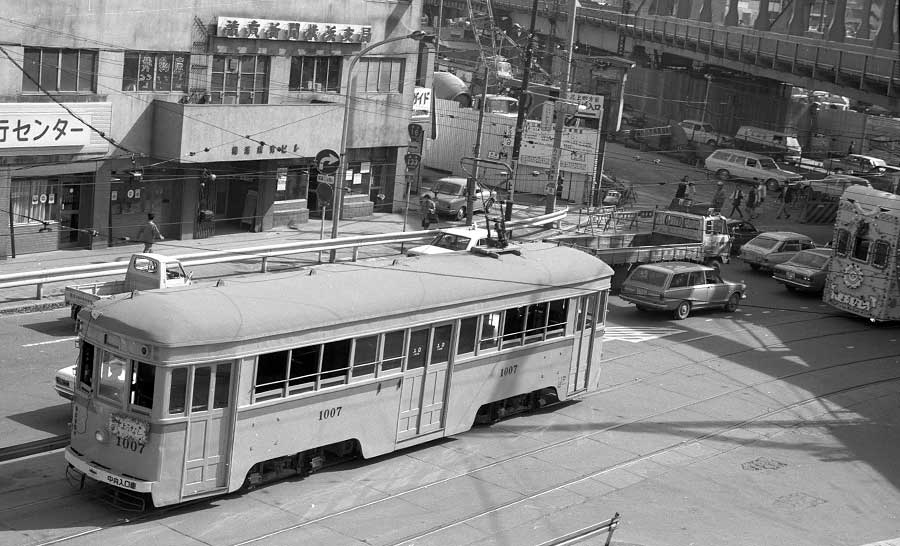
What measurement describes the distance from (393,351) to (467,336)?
5.93 feet

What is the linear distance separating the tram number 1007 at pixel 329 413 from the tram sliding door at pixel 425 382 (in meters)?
1.34

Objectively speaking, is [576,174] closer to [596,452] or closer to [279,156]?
[279,156]

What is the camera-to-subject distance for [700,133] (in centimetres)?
7606

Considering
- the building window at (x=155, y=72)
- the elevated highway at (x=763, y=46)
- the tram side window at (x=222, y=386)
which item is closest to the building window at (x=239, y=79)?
the building window at (x=155, y=72)

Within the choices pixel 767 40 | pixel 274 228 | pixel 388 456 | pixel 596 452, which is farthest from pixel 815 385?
pixel 767 40

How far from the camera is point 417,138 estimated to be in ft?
142

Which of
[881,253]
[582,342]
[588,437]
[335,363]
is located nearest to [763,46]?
[881,253]

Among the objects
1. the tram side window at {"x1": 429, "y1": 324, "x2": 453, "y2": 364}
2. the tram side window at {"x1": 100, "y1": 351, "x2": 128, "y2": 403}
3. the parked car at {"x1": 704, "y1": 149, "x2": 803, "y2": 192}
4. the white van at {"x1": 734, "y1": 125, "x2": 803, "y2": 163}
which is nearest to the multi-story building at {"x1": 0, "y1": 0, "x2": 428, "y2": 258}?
the tram side window at {"x1": 429, "y1": 324, "x2": 453, "y2": 364}

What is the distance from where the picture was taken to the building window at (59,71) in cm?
3085

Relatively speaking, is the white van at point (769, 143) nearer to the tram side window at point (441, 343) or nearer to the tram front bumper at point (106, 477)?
the tram side window at point (441, 343)

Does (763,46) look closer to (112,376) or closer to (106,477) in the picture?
(112,376)

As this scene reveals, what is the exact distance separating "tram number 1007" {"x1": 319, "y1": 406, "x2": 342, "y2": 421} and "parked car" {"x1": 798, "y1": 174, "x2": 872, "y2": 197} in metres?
42.1

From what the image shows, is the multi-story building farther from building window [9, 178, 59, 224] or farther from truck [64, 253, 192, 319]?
truck [64, 253, 192, 319]

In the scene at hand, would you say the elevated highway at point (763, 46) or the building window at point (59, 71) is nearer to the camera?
the building window at point (59, 71)
